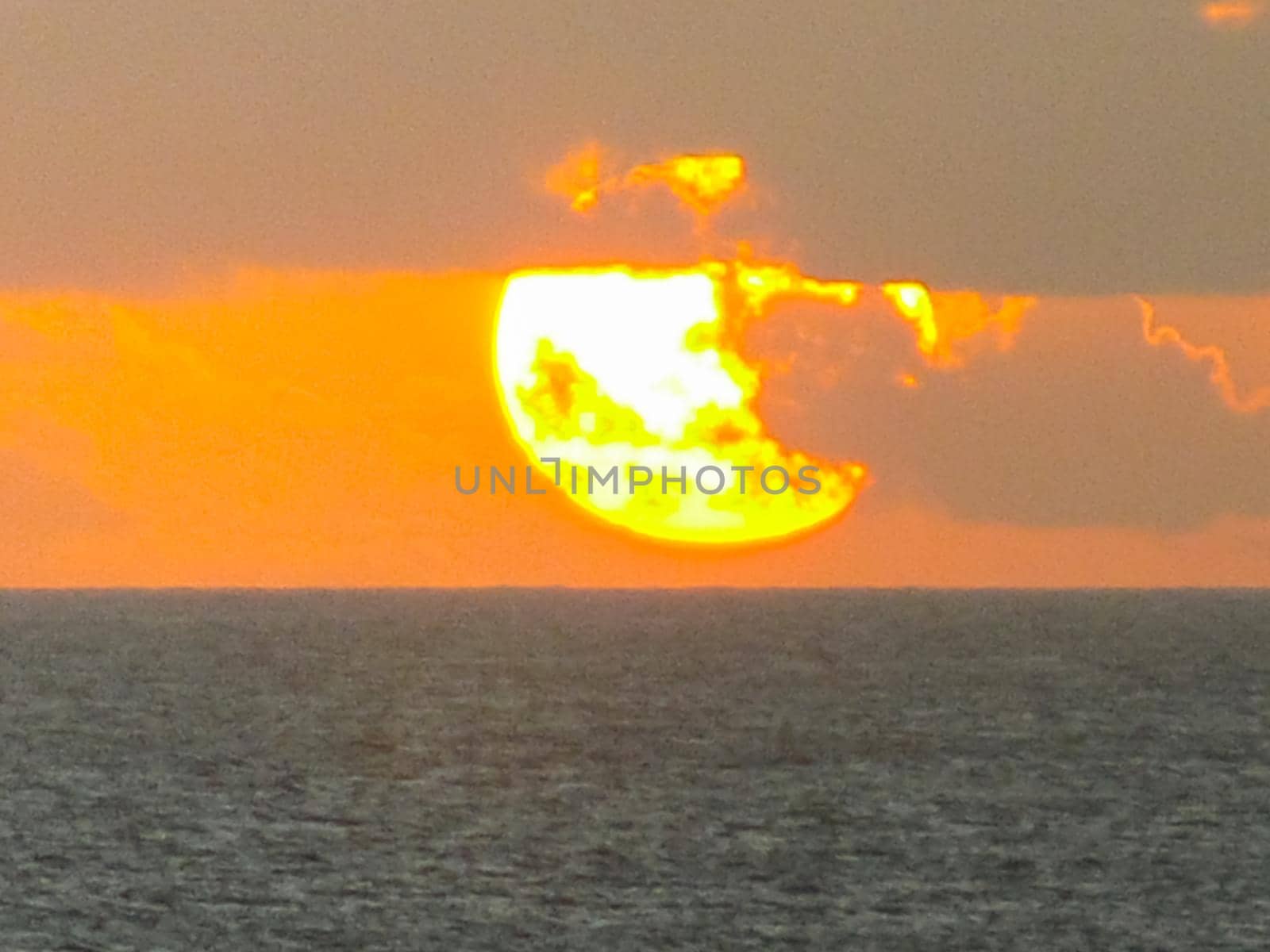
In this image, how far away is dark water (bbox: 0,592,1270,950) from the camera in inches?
1391

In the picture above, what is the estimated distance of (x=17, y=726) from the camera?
7619cm

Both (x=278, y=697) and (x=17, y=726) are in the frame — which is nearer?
(x=17, y=726)

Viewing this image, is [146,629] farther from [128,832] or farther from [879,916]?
[879,916]

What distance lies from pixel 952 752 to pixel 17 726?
38597 millimetres

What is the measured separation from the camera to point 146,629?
6914 inches

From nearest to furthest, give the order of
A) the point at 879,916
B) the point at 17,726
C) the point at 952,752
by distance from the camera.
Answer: the point at 879,916
the point at 952,752
the point at 17,726

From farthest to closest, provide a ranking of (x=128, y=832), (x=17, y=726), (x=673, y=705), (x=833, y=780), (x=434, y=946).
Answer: (x=673, y=705)
(x=17, y=726)
(x=833, y=780)
(x=128, y=832)
(x=434, y=946)

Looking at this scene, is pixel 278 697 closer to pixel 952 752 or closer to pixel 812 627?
pixel 952 752

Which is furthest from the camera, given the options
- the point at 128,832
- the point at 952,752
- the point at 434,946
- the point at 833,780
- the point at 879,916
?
the point at 952,752

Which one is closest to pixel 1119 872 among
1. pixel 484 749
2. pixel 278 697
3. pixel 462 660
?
pixel 484 749

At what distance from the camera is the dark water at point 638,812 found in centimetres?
3534

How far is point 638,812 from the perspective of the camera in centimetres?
4944

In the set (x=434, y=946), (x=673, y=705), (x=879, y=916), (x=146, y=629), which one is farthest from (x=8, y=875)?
(x=146, y=629)

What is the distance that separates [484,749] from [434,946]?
33.2m
